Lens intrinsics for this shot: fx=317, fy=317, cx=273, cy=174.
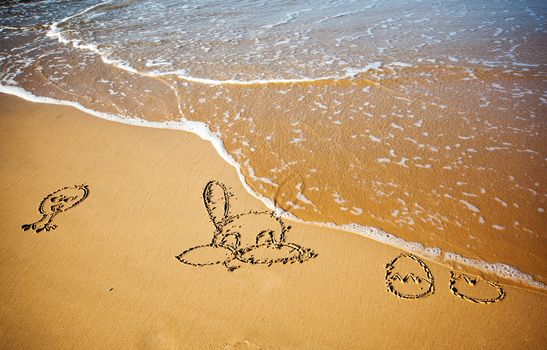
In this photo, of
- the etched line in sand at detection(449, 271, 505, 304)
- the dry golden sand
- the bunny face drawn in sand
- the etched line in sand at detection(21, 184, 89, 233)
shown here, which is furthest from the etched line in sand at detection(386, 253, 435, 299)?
the etched line in sand at detection(21, 184, 89, 233)

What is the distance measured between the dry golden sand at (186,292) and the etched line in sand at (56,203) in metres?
0.07

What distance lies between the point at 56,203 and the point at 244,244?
6.81ft

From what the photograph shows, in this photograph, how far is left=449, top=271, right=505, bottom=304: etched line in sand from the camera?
2361 mm

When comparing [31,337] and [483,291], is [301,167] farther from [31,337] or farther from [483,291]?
[31,337]

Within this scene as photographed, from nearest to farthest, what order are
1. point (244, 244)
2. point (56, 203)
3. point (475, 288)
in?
point (475, 288) < point (244, 244) < point (56, 203)

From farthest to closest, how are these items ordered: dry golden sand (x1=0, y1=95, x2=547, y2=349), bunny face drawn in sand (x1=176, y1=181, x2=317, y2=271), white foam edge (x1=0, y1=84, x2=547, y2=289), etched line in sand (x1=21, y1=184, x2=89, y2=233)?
1. etched line in sand (x1=21, y1=184, x2=89, y2=233)
2. bunny face drawn in sand (x1=176, y1=181, x2=317, y2=271)
3. white foam edge (x1=0, y1=84, x2=547, y2=289)
4. dry golden sand (x1=0, y1=95, x2=547, y2=349)

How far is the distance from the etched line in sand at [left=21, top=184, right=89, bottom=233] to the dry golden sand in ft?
0.24

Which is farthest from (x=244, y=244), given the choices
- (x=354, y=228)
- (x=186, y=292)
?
(x=354, y=228)

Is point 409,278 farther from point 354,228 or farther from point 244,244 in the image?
point 244,244

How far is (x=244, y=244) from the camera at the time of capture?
2.81 meters

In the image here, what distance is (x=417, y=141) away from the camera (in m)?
3.92

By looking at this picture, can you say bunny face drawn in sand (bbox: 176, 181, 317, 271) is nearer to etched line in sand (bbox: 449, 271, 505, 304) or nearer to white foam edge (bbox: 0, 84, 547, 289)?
white foam edge (bbox: 0, 84, 547, 289)

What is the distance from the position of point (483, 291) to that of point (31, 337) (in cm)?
336

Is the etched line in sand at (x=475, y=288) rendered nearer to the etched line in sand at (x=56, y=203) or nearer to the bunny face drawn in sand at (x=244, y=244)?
the bunny face drawn in sand at (x=244, y=244)
